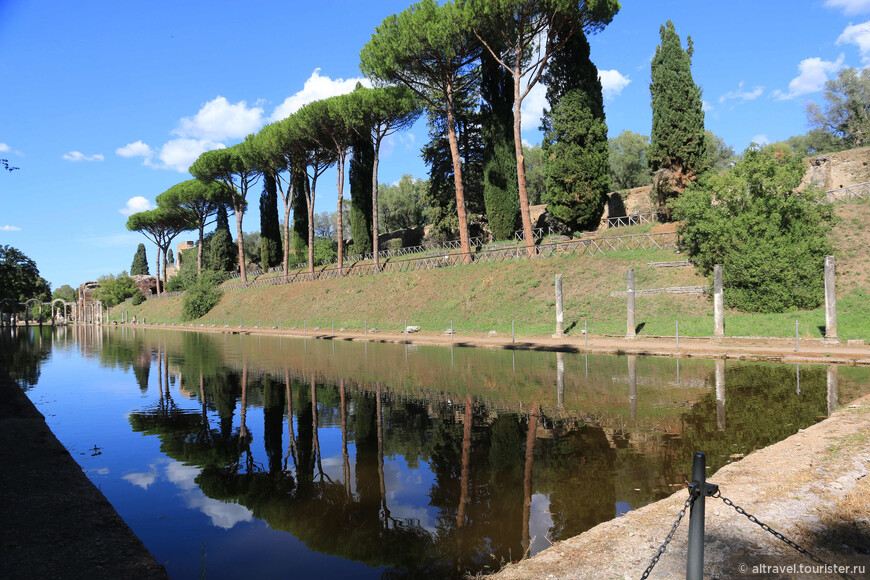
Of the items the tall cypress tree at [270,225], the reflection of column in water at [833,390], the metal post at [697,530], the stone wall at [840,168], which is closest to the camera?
the metal post at [697,530]

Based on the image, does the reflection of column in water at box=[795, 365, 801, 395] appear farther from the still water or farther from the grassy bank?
the grassy bank

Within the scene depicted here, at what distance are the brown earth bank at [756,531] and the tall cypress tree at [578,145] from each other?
28.3m

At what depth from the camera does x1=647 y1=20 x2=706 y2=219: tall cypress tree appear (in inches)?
1228

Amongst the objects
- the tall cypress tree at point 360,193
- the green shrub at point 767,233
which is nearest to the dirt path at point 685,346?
the green shrub at point 767,233

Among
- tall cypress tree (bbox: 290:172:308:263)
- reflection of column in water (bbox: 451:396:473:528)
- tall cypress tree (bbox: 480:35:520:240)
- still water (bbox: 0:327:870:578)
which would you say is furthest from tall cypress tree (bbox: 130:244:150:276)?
reflection of column in water (bbox: 451:396:473:528)

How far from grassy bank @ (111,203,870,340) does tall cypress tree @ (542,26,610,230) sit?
17.8 feet

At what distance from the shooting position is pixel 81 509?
520 cm

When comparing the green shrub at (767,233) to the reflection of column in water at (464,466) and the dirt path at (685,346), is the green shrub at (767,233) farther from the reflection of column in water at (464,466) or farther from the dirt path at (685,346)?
the reflection of column in water at (464,466)

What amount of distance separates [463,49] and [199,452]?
31.3 m

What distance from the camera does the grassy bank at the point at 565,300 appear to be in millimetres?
20469

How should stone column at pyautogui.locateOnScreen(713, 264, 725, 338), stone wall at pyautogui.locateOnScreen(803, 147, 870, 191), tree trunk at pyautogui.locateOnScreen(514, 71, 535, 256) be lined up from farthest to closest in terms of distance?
stone wall at pyautogui.locateOnScreen(803, 147, 870, 191), tree trunk at pyautogui.locateOnScreen(514, 71, 535, 256), stone column at pyautogui.locateOnScreen(713, 264, 725, 338)

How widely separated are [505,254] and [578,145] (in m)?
8.30

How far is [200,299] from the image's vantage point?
54.5 meters

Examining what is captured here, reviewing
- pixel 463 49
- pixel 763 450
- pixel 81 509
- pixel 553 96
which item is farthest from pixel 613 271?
pixel 81 509
